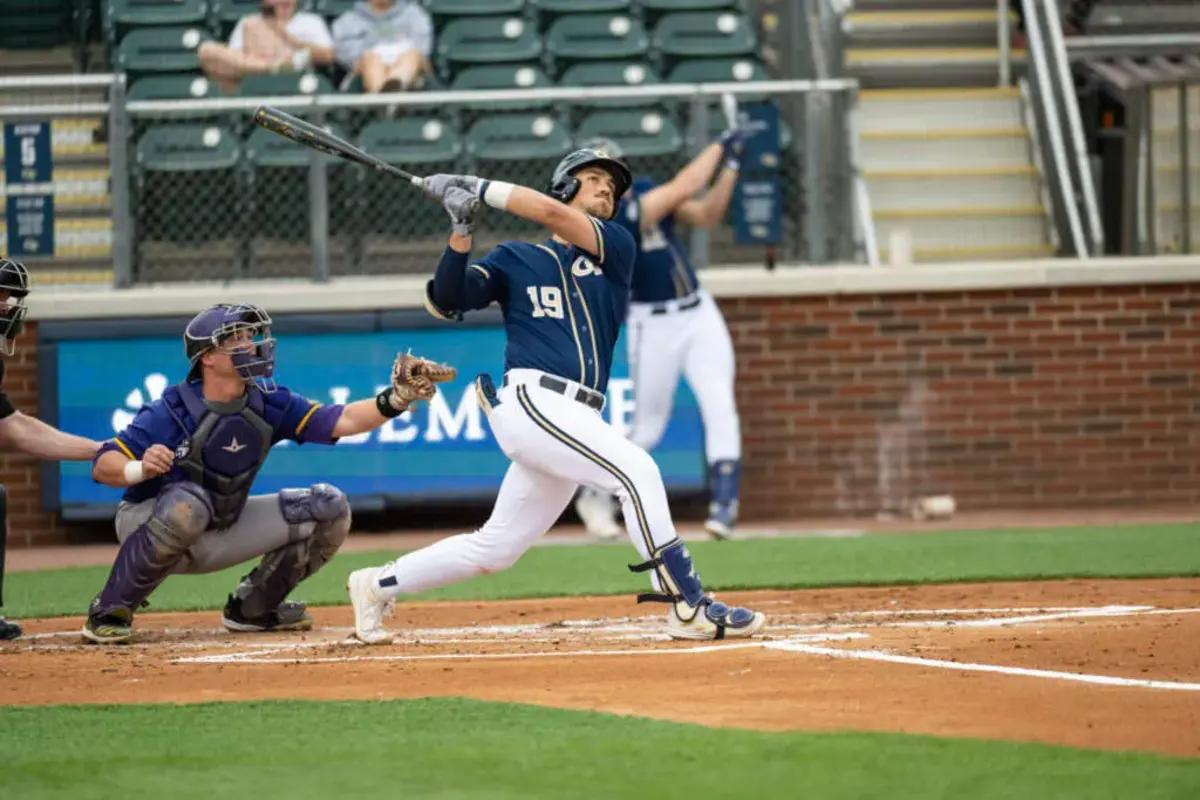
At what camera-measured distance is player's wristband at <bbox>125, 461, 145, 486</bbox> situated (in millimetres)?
8297

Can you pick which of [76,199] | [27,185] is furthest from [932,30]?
[27,185]

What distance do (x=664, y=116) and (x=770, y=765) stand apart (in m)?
9.35

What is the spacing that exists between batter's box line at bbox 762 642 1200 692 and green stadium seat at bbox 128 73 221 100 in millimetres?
8305

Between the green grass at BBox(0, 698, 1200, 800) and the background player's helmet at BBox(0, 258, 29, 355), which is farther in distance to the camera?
the background player's helmet at BBox(0, 258, 29, 355)

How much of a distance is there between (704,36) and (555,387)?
8431mm

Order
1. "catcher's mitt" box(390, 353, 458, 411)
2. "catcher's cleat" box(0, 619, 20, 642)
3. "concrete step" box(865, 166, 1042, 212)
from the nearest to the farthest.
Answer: "catcher's mitt" box(390, 353, 458, 411) → "catcher's cleat" box(0, 619, 20, 642) → "concrete step" box(865, 166, 1042, 212)

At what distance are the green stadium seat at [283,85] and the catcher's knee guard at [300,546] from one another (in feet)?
20.7

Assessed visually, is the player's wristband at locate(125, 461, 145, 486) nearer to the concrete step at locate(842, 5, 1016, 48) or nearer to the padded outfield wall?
the padded outfield wall

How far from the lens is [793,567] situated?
1127 centimetres

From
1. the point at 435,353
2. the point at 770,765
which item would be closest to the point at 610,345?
the point at 770,765

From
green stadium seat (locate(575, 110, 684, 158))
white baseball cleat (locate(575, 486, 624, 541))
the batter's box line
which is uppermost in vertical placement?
green stadium seat (locate(575, 110, 684, 158))

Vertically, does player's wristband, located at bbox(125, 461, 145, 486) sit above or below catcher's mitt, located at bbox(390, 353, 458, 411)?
below

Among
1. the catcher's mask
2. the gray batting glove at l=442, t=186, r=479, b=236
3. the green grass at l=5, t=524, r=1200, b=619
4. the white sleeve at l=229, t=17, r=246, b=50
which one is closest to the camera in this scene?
the gray batting glove at l=442, t=186, r=479, b=236

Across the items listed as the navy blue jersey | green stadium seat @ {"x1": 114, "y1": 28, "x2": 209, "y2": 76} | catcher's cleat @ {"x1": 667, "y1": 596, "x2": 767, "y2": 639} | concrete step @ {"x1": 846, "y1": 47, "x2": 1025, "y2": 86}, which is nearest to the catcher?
catcher's cleat @ {"x1": 667, "y1": 596, "x2": 767, "y2": 639}
